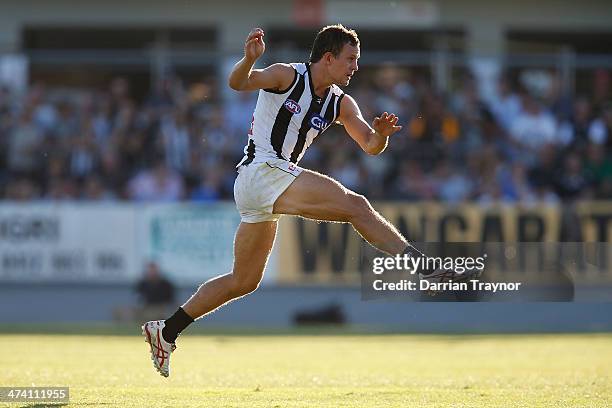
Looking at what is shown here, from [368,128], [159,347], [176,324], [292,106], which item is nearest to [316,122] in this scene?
[292,106]

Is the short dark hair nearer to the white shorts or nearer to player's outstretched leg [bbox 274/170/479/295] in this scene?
the white shorts

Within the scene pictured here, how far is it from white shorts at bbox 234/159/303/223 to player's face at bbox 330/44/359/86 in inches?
30.9

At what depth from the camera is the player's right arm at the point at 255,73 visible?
8.30 meters

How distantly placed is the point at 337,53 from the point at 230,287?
2.01 m

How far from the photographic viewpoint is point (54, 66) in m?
22.2

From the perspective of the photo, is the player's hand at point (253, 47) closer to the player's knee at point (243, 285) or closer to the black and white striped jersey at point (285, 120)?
the black and white striped jersey at point (285, 120)

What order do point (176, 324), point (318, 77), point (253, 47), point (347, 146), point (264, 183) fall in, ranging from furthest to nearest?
point (347, 146) < point (176, 324) < point (318, 77) < point (264, 183) < point (253, 47)

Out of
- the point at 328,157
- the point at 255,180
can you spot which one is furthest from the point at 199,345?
the point at 255,180

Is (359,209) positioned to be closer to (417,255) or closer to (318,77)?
(417,255)

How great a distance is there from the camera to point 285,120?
9.01 m

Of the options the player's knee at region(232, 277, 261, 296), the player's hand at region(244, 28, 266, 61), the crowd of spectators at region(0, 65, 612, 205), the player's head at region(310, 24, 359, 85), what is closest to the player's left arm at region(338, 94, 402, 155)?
the player's head at region(310, 24, 359, 85)

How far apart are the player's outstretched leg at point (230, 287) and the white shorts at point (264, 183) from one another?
0.73ft

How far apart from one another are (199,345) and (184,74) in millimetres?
7429

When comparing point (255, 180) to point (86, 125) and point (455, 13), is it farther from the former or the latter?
point (455, 13)
